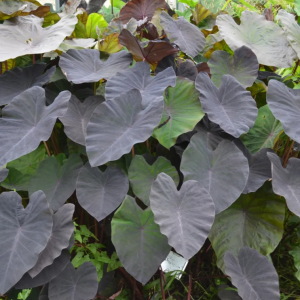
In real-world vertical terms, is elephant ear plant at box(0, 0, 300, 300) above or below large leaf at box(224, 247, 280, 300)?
above

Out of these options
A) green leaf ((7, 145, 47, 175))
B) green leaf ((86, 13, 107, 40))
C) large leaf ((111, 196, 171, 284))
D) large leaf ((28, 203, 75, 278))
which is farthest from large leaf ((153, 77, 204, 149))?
green leaf ((86, 13, 107, 40))

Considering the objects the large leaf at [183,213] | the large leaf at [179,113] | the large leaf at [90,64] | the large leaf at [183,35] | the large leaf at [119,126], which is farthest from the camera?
the large leaf at [183,35]

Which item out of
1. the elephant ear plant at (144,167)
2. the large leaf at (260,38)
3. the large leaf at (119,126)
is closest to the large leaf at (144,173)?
the elephant ear plant at (144,167)

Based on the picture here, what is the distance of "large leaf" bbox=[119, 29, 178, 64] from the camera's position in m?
1.13

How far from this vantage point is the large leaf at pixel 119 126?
0.92 meters

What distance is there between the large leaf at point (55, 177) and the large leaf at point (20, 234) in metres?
0.15

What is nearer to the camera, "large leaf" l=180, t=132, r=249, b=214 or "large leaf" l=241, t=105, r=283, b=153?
"large leaf" l=180, t=132, r=249, b=214

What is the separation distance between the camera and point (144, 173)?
3.39 feet

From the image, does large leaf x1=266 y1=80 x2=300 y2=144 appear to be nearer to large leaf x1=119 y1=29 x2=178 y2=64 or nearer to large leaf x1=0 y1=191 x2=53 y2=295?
large leaf x1=119 y1=29 x2=178 y2=64

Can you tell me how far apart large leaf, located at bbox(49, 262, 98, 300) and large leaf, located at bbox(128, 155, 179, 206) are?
25 cm

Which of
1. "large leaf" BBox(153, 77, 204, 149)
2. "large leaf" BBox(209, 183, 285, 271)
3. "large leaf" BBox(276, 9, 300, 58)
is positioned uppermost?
"large leaf" BBox(276, 9, 300, 58)

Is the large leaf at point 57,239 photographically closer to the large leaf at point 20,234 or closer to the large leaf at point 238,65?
the large leaf at point 20,234

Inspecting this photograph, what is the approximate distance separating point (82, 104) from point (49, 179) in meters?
0.28

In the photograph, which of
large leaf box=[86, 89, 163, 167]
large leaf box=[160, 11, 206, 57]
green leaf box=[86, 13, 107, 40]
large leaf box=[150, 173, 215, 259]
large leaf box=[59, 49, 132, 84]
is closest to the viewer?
large leaf box=[150, 173, 215, 259]
